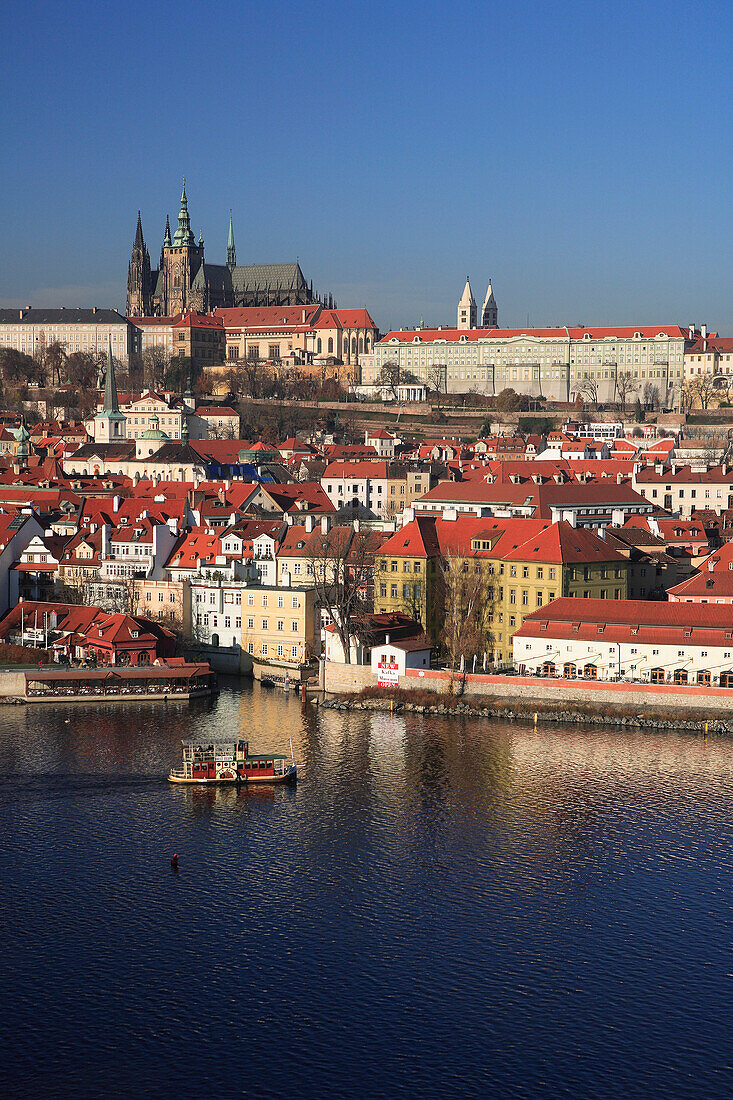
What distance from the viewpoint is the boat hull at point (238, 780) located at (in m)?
25.1

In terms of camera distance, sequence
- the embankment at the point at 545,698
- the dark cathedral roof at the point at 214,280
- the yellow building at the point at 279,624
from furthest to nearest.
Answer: the dark cathedral roof at the point at 214,280 < the yellow building at the point at 279,624 < the embankment at the point at 545,698

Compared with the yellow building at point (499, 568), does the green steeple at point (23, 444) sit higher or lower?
higher

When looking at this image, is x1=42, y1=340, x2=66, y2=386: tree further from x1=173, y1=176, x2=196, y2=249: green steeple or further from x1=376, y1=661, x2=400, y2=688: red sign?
x1=376, y1=661, x2=400, y2=688: red sign

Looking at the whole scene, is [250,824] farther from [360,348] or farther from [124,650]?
[360,348]

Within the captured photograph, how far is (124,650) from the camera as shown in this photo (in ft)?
111

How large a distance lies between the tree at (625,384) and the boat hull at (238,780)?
2969 inches

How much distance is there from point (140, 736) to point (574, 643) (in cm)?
894

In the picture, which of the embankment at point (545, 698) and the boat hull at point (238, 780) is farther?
the embankment at point (545, 698)

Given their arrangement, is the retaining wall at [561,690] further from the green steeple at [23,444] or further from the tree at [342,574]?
the green steeple at [23,444]

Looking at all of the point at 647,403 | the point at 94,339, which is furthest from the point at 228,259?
the point at 647,403

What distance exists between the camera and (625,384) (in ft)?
321

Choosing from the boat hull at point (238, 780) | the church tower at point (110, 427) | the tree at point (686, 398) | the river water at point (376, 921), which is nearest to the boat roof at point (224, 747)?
the boat hull at point (238, 780)

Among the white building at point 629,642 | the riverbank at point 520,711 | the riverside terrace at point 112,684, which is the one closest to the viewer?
the riverbank at point 520,711

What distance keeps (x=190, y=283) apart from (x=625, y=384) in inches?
1515
